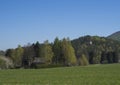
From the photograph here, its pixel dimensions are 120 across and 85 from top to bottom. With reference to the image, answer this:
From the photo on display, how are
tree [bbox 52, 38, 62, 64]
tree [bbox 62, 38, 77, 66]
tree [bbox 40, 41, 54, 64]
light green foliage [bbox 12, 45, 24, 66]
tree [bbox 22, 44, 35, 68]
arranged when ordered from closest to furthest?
tree [bbox 62, 38, 77, 66]
tree [bbox 40, 41, 54, 64]
tree [bbox 52, 38, 62, 64]
light green foliage [bbox 12, 45, 24, 66]
tree [bbox 22, 44, 35, 68]

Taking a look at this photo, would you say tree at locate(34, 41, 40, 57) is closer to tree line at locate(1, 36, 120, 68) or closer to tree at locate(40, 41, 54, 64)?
tree line at locate(1, 36, 120, 68)

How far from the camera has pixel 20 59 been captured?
140125 millimetres

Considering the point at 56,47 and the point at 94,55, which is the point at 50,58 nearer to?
the point at 56,47

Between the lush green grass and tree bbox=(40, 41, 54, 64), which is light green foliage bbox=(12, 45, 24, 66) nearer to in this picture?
tree bbox=(40, 41, 54, 64)

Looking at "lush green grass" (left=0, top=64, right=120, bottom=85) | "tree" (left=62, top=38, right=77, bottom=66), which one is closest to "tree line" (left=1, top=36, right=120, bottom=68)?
"tree" (left=62, top=38, right=77, bottom=66)

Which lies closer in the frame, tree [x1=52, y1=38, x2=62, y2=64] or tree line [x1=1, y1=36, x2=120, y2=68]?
tree line [x1=1, y1=36, x2=120, y2=68]

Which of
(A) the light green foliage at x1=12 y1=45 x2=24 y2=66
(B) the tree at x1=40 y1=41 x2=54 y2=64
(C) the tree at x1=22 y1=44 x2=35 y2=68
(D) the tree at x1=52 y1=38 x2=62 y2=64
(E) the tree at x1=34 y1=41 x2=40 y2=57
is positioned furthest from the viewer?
(C) the tree at x1=22 y1=44 x2=35 y2=68

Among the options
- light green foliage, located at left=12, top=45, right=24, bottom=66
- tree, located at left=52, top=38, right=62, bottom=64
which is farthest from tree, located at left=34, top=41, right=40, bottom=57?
tree, located at left=52, top=38, right=62, bottom=64

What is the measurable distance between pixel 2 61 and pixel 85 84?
96.2 metres

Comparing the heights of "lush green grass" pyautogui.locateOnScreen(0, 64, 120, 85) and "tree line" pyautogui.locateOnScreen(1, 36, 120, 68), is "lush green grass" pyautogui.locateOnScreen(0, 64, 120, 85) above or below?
below

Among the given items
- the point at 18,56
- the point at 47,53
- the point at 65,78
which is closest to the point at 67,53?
the point at 47,53

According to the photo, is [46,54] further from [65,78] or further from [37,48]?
[65,78]

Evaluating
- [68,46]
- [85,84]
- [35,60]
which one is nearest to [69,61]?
[68,46]

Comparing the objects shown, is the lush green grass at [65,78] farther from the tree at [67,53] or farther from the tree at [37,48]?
the tree at [37,48]
